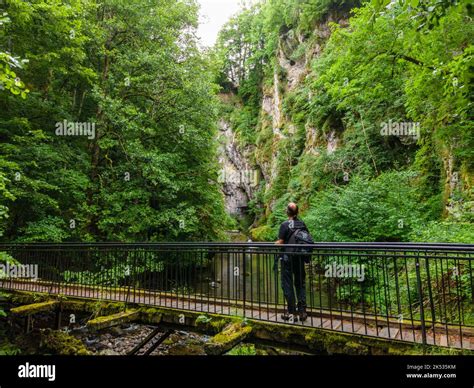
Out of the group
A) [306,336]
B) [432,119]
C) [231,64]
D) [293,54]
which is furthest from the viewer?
[231,64]

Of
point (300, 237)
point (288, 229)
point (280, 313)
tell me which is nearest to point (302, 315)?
point (280, 313)

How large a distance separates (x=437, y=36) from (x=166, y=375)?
9.80 m

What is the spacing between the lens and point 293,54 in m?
30.6

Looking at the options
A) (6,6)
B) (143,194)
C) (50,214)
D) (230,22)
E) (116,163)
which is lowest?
(50,214)

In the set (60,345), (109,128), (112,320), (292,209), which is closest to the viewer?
(292,209)

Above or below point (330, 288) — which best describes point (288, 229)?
above

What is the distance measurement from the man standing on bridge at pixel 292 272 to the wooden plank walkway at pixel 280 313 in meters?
0.19

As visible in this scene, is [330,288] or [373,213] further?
[373,213]

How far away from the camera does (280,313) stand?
233 inches

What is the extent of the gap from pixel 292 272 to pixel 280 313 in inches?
41.2

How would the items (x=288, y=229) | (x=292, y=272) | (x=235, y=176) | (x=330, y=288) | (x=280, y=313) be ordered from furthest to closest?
(x=235, y=176)
(x=330, y=288)
(x=280, y=313)
(x=288, y=229)
(x=292, y=272)

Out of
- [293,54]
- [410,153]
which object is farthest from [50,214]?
[293,54]

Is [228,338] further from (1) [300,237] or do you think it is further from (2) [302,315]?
(1) [300,237]

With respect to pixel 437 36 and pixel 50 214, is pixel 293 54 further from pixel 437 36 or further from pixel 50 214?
pixel 50 214
